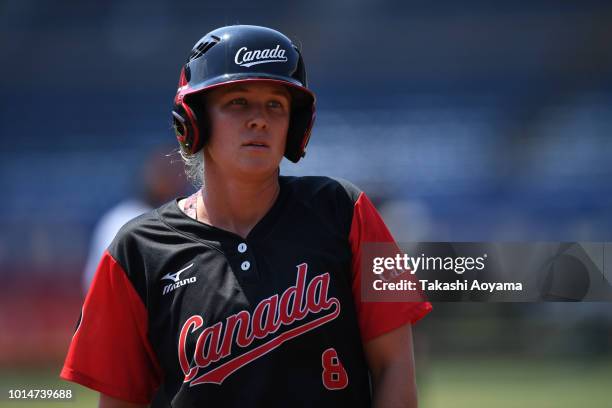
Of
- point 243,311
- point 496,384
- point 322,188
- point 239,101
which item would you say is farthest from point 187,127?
point 496,384

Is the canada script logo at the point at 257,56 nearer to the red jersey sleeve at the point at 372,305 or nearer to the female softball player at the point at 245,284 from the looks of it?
the female softball player at the point at 245,284

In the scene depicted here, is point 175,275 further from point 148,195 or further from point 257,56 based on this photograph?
point 148,195

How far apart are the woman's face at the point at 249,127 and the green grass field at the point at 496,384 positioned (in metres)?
4.43

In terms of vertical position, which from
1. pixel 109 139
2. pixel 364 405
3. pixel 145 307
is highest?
pixel 109 139

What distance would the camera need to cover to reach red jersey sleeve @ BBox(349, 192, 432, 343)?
191cm

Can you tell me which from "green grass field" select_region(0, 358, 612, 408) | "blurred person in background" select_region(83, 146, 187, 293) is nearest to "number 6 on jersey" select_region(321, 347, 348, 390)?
"blurred person in background" select_region(83, 146, 187, 293)

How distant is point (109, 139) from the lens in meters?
10.7

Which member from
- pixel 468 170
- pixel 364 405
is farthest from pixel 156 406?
pixel 468 170

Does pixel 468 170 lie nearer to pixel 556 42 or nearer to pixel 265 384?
pixel 556 42

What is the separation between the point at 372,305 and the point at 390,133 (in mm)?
8761

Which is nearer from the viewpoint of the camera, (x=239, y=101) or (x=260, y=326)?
(x=260, y=326)

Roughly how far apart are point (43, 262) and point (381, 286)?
7.54 meters

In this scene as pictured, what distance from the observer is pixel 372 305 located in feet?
6.32

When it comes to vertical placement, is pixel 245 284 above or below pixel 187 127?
below
